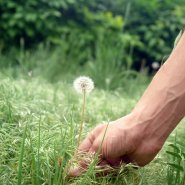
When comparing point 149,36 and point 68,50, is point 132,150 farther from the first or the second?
point 149,36

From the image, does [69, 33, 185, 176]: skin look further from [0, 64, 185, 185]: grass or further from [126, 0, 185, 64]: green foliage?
[126, 0, 185, 64]: green foliage

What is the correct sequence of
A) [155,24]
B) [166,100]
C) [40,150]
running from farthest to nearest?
[155,24] → [40,150] → [166,100]

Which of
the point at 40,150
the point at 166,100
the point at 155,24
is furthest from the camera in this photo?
the point at 155,24

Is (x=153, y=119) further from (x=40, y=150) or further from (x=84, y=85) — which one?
(x=40, y=150)

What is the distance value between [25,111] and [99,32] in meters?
4.50

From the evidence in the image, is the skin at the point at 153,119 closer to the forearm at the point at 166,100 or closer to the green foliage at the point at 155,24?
the forearm at the point at 166,100

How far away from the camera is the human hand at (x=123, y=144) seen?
1.73m

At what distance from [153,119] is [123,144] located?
14 cm

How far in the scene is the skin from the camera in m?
1.68

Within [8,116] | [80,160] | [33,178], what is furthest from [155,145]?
[8,116]

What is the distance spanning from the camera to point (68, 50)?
268 inches

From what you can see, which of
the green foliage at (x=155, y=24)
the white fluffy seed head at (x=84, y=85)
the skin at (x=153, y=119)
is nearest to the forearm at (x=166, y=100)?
the skin at (x=153, y=119)

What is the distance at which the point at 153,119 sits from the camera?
1707mm

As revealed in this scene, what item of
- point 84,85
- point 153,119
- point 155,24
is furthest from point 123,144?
point 155,24
